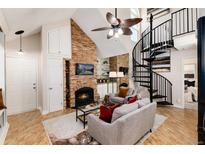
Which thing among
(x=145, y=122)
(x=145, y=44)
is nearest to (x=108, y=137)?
(x=145, y=122)

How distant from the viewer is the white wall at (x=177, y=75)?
5032mm

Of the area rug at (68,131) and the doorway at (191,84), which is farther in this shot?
the doorway at (191,84)

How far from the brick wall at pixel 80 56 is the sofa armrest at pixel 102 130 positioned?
302cm

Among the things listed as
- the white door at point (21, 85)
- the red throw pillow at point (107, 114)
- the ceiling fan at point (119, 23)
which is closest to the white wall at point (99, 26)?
the ceiling fan at point (119, 23)

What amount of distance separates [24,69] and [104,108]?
3739 mm

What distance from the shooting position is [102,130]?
7.36 ft

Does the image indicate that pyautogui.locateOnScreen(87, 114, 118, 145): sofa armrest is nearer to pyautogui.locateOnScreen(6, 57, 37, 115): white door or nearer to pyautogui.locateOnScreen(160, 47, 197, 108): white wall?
pyautogui.locateOnScreen(6, 57, 37, 115): white door

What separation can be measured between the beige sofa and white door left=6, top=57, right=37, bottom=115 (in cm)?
336

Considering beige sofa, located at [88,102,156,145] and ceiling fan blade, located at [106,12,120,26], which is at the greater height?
ceiling fan blade, located at [106,12,120,26]

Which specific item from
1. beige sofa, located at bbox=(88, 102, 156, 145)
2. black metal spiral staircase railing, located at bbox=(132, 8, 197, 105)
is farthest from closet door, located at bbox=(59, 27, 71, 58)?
beige sofa, located at bbox=(88, 102, 156, 145)

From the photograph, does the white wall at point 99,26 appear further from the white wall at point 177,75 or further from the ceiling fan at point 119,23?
the white wall at point 177,75

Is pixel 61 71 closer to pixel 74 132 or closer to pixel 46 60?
pixel 46 60

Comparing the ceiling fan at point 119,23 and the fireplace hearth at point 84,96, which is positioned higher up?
the ceiling fan at point 119,23

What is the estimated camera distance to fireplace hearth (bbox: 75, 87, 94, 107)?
217 inches
